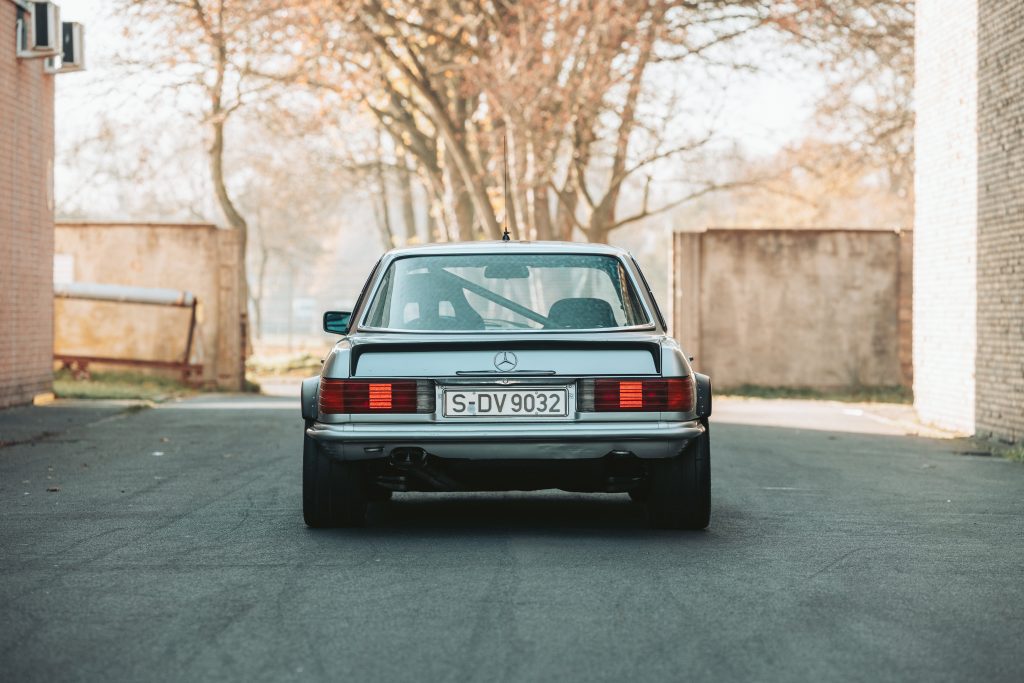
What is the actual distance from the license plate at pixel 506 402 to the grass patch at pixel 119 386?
13.8 m

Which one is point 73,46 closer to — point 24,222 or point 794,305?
point 24,222

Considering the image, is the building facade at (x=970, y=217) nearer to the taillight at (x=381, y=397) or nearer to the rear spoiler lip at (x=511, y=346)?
the rear spoiler lip at (x=511, y=346)

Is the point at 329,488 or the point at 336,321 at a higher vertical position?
the point at 336,321

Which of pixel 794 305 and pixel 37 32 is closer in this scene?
pixel 37 32

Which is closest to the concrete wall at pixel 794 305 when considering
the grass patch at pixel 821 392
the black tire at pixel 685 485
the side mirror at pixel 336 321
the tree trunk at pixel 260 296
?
the grass patch at pixel 821 392

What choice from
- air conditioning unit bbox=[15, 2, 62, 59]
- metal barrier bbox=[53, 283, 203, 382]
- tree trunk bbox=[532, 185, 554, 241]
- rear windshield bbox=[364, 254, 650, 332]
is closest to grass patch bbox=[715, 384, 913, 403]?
tree trunk bbox=[532, 185, 554, 241]

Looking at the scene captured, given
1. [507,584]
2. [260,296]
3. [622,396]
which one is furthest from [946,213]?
[260,296]

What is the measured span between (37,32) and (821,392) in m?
13.4

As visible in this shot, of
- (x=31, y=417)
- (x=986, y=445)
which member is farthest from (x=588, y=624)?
(x=31, y=417)

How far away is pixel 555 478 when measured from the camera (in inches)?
292

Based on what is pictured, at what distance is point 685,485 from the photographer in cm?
761

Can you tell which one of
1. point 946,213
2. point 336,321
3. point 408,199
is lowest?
point 336,321

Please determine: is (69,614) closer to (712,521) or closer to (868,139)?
(712,521)

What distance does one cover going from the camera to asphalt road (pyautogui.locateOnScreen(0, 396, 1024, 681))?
4887 mm
